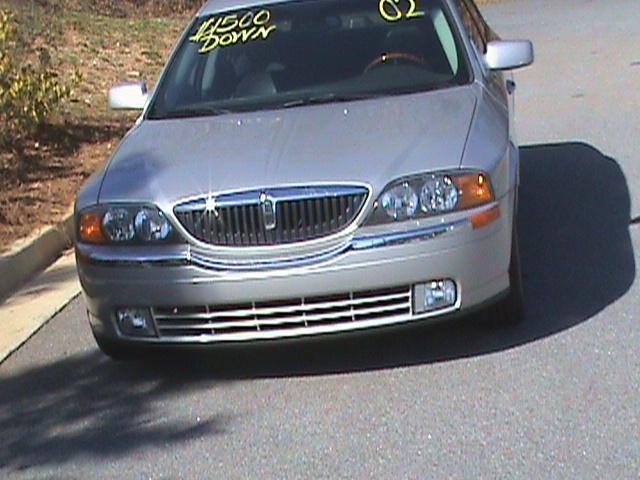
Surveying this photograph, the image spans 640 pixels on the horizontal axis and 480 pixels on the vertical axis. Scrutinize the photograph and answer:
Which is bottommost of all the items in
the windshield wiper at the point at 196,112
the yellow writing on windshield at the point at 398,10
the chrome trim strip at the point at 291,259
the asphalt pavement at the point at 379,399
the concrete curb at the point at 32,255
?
the concrete curb at the point at 32,255

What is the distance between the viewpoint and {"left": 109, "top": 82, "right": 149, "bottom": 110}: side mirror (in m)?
6.68

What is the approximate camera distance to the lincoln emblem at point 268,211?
4828mm

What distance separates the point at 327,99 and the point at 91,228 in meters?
1.42

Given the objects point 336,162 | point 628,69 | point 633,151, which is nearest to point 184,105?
point 336,162

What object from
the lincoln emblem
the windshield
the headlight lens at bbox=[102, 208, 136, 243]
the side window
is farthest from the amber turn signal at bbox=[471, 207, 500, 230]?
the side window

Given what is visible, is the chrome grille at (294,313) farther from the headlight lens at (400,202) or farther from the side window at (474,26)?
the side window at (474,26)

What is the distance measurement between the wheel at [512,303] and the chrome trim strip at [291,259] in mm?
497

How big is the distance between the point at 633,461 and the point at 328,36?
315 centimetres

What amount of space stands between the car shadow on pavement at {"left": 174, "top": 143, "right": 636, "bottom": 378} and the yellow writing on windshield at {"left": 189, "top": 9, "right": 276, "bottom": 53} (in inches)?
72.1

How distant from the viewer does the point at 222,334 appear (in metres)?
5.01

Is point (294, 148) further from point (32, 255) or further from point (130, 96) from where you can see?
point (32, 255)

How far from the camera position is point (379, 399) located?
490 centimetres

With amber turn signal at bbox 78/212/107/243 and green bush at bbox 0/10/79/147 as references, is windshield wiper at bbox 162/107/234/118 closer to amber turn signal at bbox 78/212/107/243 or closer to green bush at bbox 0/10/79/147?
amber turn signal at bbox 78/212/107/243

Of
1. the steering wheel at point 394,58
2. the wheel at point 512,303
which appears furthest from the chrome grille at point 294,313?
the steering wheel at point 394,58
